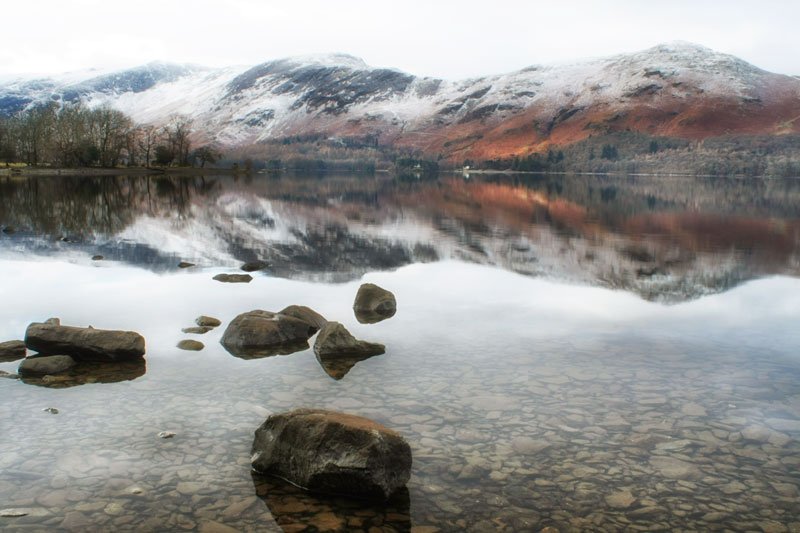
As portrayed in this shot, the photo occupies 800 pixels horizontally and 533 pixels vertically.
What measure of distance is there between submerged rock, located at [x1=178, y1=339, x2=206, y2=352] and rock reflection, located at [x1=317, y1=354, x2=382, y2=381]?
3.57m

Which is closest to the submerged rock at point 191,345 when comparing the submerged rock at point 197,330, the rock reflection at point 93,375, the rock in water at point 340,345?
the submerged rock at point 197,330

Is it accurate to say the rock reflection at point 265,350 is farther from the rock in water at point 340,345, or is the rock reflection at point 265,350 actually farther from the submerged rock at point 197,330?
the submerged rock at point 197,330

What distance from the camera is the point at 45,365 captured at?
1639 cm

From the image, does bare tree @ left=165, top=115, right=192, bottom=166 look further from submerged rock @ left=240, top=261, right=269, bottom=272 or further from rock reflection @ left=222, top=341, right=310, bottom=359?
rock reflection @ left=222, top=341, right=310, bottom=359

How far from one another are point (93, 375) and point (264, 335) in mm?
4645

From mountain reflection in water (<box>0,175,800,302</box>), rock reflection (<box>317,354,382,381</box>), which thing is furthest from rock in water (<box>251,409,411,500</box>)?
mountain reflection in water (<box>0,175,800,302</box>)

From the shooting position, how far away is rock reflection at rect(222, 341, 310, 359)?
18375 mm

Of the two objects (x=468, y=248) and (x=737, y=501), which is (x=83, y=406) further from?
(x=468, y=248)

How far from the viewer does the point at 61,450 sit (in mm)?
12250

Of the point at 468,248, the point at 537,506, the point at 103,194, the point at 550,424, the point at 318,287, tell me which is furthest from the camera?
the point at 103,194

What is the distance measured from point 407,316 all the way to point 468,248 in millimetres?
19569

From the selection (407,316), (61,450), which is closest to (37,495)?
(61,450)

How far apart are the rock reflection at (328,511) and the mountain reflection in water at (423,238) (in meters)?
19.3

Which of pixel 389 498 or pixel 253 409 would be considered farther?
pixel 253 409
